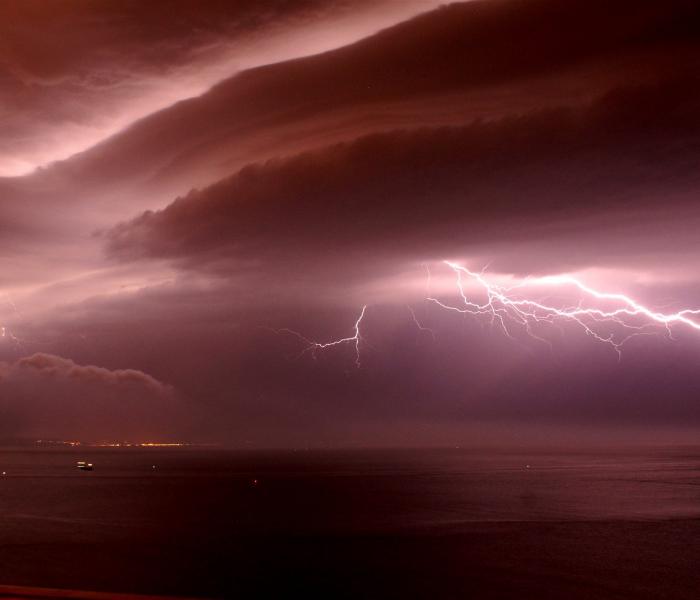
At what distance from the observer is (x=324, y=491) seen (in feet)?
298

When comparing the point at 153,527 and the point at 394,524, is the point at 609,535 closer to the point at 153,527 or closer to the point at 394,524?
the point at 394,524

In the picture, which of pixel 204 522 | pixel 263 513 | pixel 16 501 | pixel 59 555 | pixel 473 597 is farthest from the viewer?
pixel 16 501

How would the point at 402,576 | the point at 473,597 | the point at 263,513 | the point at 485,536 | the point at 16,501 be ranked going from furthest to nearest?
the point at 16,501
the point at 263,513
the point at 485,536
the point at 402,576
the point at 473,597

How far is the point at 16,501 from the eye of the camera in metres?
73.9

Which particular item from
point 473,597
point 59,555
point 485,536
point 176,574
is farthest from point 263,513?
point 473,597

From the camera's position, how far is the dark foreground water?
3178 centimetres

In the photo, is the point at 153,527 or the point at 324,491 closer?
the point at 153,527

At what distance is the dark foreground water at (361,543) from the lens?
104 ft

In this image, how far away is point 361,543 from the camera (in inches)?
1786

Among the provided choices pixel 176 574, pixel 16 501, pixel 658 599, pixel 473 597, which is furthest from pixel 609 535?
pixel 16 501

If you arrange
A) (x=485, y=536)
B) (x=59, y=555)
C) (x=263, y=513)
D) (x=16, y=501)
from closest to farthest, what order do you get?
(x=59, y=555) < (x=485, y=536) < (x=263, y=513) < (x=16, y=501)

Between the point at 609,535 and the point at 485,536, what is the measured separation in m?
7.78

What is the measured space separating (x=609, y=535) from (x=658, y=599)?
19284 mm

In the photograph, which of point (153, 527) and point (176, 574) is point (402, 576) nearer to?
point (176, 574)
